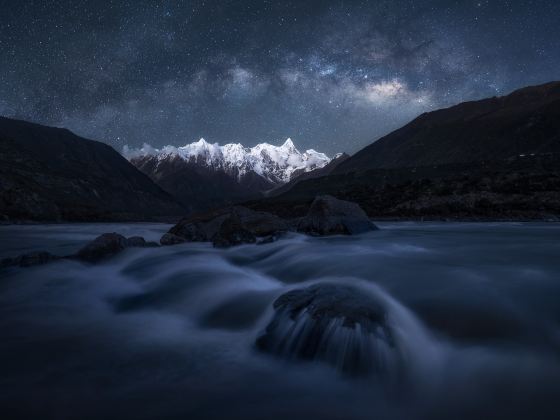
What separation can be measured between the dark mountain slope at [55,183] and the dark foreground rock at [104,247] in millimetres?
73904

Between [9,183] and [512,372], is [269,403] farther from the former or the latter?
[9,183]

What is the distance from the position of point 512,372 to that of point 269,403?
2.88 metres

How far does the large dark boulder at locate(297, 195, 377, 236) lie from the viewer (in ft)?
64.0

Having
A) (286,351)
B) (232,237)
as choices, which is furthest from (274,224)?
(286,351)

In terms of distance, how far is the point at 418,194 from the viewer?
4766 centimetres

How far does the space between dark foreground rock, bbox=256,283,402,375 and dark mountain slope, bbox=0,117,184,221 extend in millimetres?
86033

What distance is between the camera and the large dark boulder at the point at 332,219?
19500 mm

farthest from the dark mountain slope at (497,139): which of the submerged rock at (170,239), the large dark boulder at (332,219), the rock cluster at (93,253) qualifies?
the rock cluster at (93,253)

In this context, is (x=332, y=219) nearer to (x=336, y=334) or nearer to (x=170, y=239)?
(x=170, y=239)

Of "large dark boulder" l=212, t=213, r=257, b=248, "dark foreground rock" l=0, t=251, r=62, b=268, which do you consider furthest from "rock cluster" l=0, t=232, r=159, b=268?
"large dark boulder" l=212, t=213, r=257, b=248

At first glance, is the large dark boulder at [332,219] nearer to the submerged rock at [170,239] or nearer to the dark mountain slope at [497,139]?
the submerged rock at [170,239]

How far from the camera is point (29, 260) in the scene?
456 inches

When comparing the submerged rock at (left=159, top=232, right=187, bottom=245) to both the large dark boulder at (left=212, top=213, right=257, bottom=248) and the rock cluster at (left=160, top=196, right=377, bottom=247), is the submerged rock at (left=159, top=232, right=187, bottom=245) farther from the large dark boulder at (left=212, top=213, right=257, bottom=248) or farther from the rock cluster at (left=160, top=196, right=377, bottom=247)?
the large dark boulder at (left=212, top=213, right=257, bottom=248)

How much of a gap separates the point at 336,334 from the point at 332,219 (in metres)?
15.3
